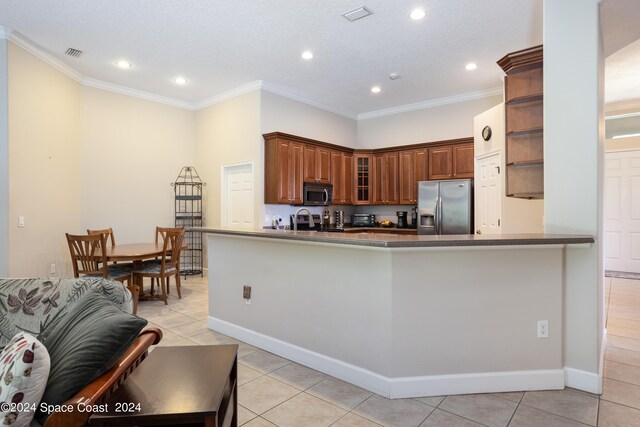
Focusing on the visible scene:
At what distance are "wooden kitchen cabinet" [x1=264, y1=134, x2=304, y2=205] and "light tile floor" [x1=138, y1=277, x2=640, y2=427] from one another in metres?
3.12

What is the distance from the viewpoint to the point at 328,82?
5.58 metres

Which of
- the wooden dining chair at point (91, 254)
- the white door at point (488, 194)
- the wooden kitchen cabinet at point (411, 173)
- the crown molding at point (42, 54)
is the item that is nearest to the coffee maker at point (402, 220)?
the wooden kitchen cabinet at point (411, 173)

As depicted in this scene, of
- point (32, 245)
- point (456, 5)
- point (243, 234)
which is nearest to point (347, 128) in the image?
point (456, 5)

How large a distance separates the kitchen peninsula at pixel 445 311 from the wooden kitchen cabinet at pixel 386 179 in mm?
4419

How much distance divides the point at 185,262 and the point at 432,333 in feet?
18.2

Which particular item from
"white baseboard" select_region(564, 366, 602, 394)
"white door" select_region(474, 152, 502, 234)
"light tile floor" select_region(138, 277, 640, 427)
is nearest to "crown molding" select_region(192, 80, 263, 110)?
"white door" select_region(474, 152, 502, 234)

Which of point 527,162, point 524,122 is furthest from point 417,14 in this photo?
point 527,162

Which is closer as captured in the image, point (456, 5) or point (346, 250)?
point (346, 250)

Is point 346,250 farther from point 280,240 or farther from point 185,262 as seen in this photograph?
point 185,262

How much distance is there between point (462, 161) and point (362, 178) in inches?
76.8

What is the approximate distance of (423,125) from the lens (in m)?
6.64

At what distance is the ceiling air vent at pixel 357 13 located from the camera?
3539 millimetres

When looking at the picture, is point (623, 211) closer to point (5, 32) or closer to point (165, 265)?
point (165, 265)

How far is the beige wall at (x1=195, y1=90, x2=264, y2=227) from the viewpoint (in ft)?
18.6
